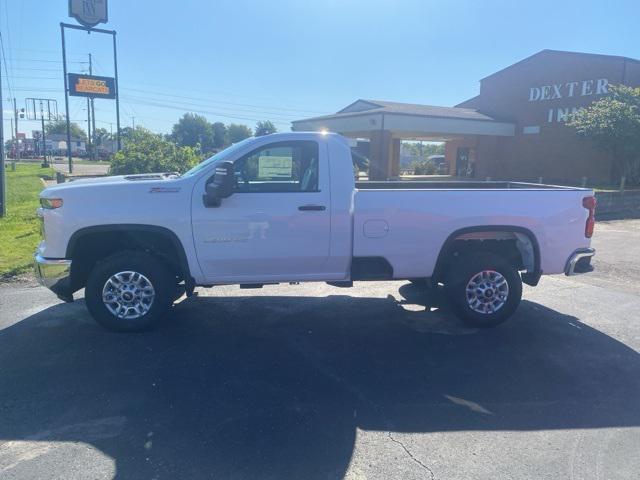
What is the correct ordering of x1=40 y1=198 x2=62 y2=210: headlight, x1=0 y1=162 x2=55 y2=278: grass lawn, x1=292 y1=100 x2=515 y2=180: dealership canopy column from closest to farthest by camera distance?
1. x1=40 y1=198 x2=62 y2=210: headlight
2. x1=0 y1=162 x2=55 y2=278: grass lawn
3. x1=292 y1=100 x2=515 y2=180: dealership canopy column

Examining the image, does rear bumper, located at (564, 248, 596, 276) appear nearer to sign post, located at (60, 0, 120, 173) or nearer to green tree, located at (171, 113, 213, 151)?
sign post, located at (60, 0, 120, 173)

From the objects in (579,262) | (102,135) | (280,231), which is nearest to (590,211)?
(579,262)

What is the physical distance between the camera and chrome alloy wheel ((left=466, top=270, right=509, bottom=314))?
5820 millimetres

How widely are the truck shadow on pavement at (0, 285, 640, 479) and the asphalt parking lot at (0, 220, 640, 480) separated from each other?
0.6 inches

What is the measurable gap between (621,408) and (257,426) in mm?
2801

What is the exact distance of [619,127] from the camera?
21828 mm

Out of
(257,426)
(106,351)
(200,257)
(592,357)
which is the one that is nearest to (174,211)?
(200,257)

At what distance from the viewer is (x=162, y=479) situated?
121 inches

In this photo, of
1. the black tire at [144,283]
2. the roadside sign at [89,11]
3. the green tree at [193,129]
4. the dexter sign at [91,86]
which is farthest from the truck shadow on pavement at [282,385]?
the green tree at [193,129]

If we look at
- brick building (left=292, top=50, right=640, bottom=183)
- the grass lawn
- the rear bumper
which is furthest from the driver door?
brick building (left=292, top=50, right=640, bottom=183)

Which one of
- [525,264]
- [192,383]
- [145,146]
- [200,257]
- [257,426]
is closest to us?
[257,426]

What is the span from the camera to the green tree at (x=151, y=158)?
575 inches

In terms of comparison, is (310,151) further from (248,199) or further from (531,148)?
(531,148)

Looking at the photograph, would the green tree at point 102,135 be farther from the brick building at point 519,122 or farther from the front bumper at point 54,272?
the front bumper at point 54,272
